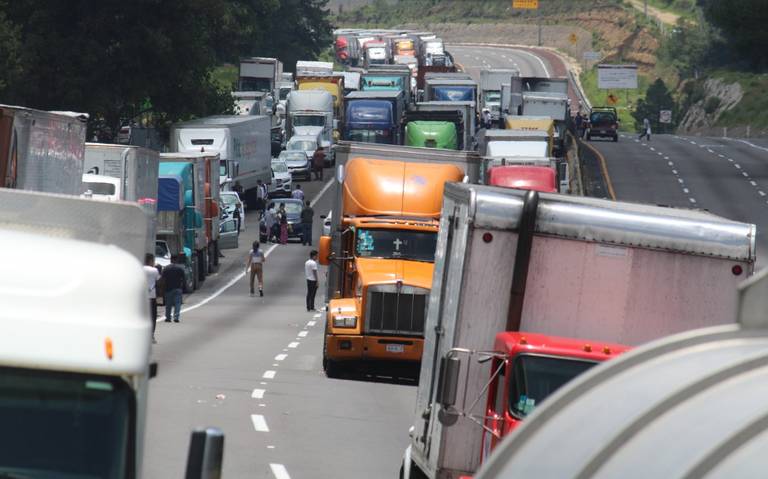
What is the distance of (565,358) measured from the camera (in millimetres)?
12180

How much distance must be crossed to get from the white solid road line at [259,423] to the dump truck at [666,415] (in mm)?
13900

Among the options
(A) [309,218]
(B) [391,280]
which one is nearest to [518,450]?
(B) [391,280]

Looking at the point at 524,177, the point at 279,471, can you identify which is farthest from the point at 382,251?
the point at 524,177

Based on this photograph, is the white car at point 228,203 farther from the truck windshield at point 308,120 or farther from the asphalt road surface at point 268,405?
the truck windshield at point 308,120

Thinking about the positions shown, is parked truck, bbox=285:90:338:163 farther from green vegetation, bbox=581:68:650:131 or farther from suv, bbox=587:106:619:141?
green vegetation, bbox=581:68:650:131

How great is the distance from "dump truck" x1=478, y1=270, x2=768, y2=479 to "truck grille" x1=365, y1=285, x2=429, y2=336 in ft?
64.2

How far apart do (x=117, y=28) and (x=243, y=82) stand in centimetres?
4138

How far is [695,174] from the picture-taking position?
7825 centimetres

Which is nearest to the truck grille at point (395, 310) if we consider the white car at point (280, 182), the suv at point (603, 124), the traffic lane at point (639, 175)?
the traffic lane at point (639, 175)

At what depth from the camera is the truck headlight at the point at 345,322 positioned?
83.1 feet

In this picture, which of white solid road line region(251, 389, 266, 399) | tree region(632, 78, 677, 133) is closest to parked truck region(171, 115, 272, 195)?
white solid road line region(251, 389, 266, 399)

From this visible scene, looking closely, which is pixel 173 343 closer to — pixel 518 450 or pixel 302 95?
pixel 518 450

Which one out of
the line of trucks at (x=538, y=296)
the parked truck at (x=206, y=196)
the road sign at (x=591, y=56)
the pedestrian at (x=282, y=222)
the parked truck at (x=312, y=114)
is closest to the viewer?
the line of trucks at (x=538, y=296)

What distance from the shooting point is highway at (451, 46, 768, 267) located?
6581cm
